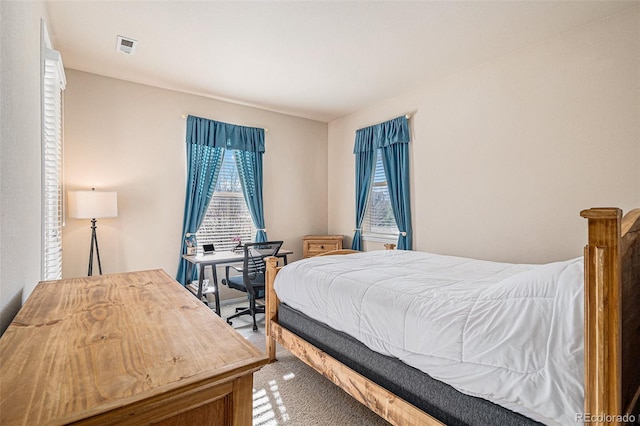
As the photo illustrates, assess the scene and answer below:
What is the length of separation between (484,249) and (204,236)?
A: 3268mm

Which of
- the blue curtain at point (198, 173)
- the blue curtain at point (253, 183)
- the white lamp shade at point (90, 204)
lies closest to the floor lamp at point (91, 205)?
the white lamp shade at point (90, 204)

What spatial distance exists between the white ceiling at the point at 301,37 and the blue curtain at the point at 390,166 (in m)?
0.60

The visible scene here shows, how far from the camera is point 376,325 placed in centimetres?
165

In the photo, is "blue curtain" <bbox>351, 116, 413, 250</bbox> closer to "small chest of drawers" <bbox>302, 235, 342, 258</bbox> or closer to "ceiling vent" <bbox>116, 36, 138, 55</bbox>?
"small chest of drawers" <bbox>302, 235, 342, 258</bbox>

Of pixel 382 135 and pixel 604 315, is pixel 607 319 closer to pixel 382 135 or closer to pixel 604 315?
pixel 604 315

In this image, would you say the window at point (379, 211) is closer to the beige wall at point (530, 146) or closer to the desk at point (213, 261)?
the beige wall at point (530, 146)

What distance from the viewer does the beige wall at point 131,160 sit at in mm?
3251

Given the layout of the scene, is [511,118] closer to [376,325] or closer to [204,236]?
[376,325]

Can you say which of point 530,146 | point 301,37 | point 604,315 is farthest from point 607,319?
point 301,37

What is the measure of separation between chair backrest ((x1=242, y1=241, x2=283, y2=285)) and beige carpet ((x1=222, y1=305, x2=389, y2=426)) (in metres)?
1.05

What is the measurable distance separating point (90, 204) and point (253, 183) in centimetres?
189

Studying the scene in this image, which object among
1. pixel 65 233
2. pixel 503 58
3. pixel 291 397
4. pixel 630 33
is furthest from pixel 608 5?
pixel 65 233

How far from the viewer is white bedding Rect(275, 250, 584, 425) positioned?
1.04 metres

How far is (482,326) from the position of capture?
1.26 metres
